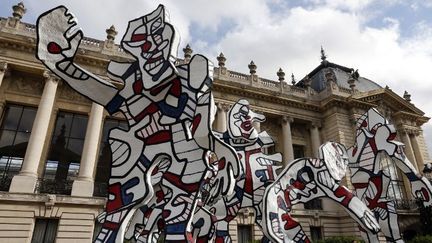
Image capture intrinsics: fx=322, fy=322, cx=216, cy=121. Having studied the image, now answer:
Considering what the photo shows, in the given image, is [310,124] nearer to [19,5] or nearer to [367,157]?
[367,157]

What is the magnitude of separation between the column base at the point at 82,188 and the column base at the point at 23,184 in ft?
6.79

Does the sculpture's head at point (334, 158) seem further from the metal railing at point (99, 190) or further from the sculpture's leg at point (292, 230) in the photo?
the metal railing at point (99, 190)

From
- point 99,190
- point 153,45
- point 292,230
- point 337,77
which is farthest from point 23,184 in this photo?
point 337,77

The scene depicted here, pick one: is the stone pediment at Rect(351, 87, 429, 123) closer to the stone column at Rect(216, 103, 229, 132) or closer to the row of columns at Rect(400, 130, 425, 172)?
the row of columns at Rect(400, 130, 425, 172)

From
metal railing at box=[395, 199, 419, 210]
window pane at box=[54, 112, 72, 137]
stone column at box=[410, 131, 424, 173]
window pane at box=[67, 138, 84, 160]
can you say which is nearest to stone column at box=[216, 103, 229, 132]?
window pane at box=[67, 138, 84, 160]

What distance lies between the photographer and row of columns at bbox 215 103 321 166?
24.2 meters

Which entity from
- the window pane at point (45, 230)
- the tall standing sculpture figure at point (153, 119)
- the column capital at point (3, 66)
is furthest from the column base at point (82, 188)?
the tall standing sculpture figure at point (153, 119)

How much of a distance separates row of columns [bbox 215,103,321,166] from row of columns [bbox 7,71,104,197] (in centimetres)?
841

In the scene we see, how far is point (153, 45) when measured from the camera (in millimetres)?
6262

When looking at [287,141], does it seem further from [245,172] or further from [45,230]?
[45,230]

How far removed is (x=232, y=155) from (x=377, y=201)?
620 cm

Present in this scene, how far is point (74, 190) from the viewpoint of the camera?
18234 mm

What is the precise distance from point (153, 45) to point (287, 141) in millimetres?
21216

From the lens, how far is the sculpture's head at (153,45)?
593cm
